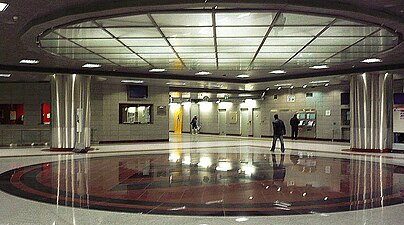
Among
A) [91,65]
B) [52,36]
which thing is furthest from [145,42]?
[91,65]

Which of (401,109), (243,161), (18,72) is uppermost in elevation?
(18,72)

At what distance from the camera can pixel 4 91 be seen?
2428cm

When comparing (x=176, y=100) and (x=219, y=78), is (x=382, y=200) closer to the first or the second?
(x=219, y=78)

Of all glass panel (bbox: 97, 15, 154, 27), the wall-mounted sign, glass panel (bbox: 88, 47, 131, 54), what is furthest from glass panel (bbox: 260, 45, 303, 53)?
the wall-mounted sign

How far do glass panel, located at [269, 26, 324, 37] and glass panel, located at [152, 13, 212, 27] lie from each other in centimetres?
197

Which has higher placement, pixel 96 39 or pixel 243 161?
pixel 96 39

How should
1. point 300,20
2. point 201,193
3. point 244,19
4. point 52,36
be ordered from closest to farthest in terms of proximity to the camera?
point 201,193
point 244,19
point 300,20
point 52,36

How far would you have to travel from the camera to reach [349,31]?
10633 mm

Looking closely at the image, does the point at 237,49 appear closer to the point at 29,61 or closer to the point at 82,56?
the point at 82,56

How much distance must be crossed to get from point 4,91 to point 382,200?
22870mm

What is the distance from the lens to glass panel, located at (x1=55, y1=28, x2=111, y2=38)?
34.0 ft

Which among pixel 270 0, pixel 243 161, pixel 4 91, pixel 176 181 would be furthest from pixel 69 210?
pixel 4 91

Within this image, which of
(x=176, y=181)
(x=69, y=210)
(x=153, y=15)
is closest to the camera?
(x=69, y=210)

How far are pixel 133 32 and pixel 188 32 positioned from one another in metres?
1.46
